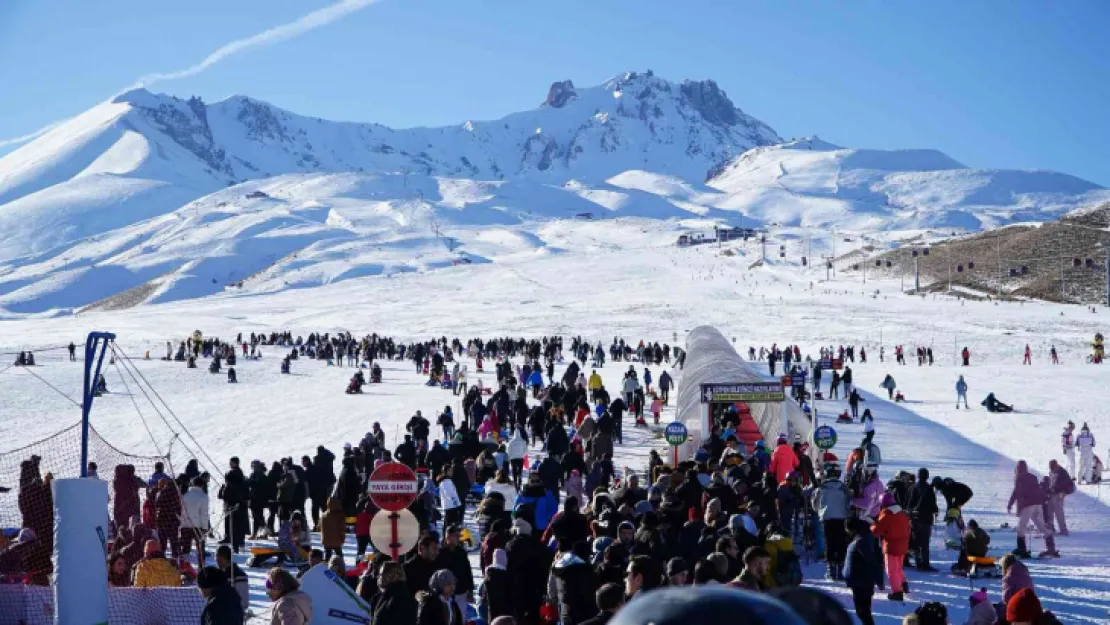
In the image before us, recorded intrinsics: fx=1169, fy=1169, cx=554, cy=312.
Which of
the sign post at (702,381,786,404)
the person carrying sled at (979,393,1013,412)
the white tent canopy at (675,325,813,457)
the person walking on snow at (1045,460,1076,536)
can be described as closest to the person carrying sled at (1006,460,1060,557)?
the person walking on snow at (1045,460,1076,536)

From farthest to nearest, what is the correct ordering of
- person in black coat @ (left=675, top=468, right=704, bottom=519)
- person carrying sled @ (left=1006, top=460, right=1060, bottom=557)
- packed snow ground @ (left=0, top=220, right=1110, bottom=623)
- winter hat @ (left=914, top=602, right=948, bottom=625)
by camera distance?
packed snow ground @ (left=0, top=220, right=1110, bottom=623), person carrying sled @ (left=1006, top=460, right=1060, bottom=557), person in black coat @ (left=675, top=468, right=704, bottom=519), winter hat @ (left=914, top=602, right=948, bottom=625)

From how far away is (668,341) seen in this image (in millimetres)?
58719

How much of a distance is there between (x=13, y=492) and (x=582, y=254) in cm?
10485

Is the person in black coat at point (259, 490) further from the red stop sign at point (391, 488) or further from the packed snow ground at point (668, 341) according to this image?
the packed snow ground at point (668, 341)

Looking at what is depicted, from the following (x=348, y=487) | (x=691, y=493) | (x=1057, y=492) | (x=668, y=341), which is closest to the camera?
(x=691, y=493)

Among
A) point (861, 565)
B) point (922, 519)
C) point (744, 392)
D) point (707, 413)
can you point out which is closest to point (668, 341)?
point (707, 413)

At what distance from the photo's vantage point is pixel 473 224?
191m

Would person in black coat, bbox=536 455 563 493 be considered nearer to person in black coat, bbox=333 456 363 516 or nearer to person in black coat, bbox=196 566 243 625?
person in black coat, bbox=333 456 363 516

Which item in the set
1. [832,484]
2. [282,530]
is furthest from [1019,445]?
[282,530]

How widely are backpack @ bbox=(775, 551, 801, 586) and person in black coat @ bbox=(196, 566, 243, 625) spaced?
4335mm

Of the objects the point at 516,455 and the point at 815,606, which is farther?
the point at 516,455

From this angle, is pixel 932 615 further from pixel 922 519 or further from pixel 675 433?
pixel 675 433

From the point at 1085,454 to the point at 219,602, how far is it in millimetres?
15396

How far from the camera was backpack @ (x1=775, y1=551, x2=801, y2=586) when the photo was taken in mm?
9320
